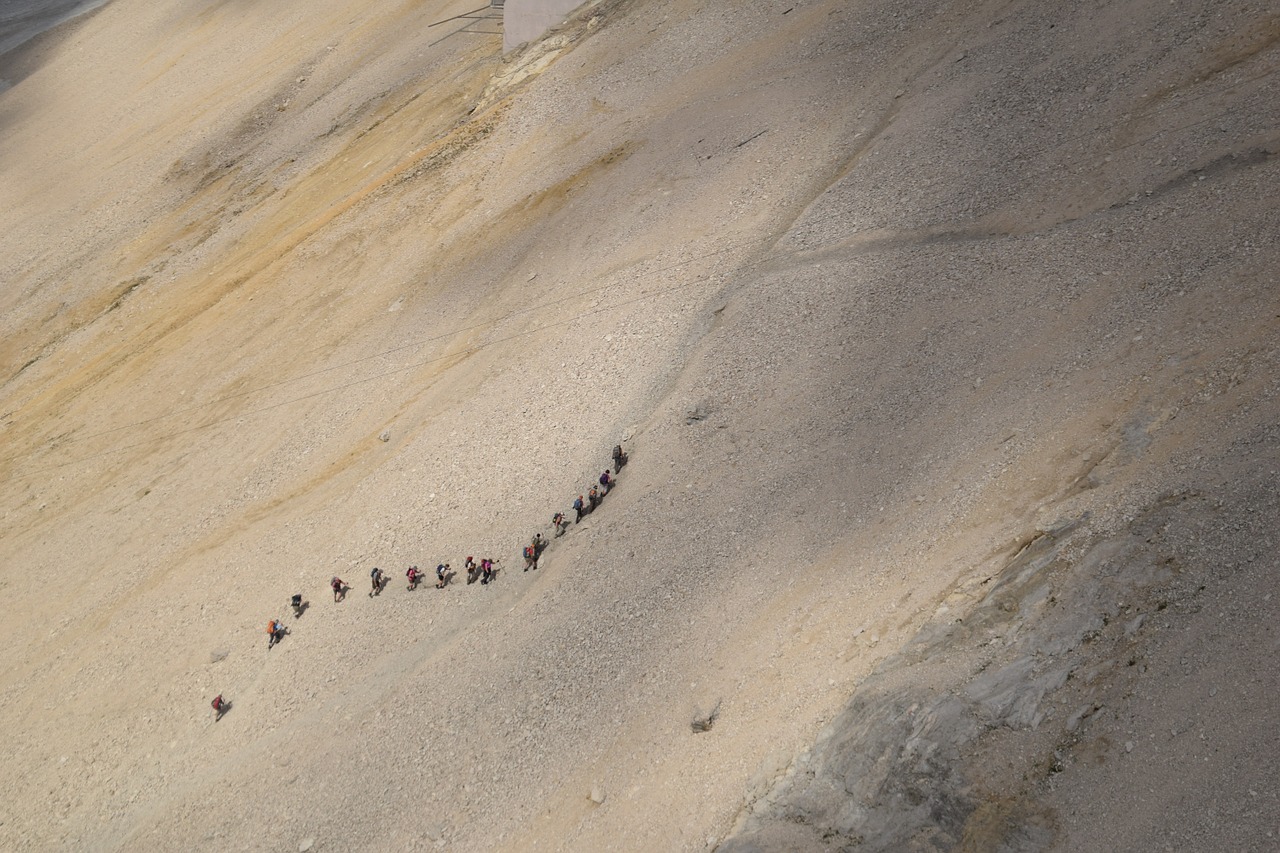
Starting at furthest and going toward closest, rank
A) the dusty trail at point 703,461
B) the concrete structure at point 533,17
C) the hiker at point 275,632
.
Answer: the concrete structure at point 533,17, the hiker at point 275,632, the dusty trail at point 703,461

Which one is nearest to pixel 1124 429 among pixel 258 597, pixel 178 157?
pixel 258 597

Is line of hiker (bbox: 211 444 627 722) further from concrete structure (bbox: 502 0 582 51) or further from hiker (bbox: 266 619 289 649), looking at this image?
concrete structure (bbox: 502 0 582 51)

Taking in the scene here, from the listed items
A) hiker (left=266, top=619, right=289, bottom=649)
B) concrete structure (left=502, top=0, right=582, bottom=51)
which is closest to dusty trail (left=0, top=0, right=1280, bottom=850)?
hiker (left=266, top=619, right=289, bottom=649)

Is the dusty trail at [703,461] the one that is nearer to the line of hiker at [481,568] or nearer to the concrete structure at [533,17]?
the line of hiker at [481,568]

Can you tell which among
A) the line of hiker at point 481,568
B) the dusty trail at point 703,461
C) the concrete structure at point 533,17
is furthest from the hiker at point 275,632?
the concrete structure at point 533,17

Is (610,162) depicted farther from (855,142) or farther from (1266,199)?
(1266,199)
